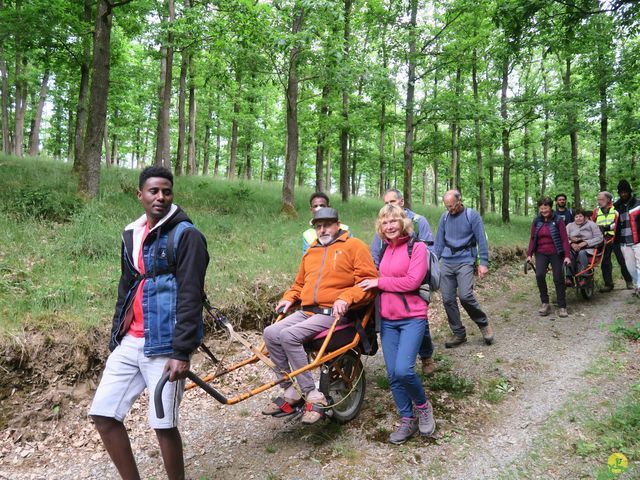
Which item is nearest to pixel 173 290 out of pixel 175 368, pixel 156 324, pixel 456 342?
pixel 156 324

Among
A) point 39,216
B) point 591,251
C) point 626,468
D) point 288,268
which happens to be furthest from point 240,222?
point 626,468

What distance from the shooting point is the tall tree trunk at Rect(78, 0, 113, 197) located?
30.9 feet

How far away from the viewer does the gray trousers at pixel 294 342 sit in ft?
11.5

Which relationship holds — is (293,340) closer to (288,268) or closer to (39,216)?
(288,268)

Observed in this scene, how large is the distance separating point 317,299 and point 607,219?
30.1ft

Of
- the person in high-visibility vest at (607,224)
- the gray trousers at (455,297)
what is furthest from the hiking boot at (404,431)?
the person in high-visibility vest at (607,224)

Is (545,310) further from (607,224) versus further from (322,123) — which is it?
(322,123)

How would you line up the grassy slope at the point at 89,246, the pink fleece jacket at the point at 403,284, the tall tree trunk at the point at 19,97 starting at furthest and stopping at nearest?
the tall tree trunk at the point at 19,97, the grassy slope at the point at 89,246, the pink fleece jacket at the point at 403,284

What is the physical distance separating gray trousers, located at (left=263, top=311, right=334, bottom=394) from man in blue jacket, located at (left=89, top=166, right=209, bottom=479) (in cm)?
102

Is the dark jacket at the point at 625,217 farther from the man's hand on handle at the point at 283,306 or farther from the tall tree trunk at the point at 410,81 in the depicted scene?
the man's hand on handle at the point at 283,306

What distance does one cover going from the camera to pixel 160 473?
3.53 meters

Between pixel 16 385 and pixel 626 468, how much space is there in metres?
5.84

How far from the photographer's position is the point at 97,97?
31.1ft

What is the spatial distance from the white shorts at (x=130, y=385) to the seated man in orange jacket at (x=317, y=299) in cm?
109
